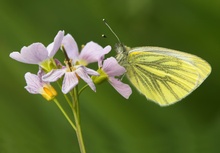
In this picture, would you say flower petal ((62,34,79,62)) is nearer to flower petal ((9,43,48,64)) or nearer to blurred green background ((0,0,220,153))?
flower petal ((9,43,48,64))

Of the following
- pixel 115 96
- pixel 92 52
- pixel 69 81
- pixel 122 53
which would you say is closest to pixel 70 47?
pixel 92 52

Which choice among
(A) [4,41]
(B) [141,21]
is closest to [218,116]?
(B) [141,21]

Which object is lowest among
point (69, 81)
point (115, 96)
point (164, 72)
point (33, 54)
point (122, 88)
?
point (115, 96)

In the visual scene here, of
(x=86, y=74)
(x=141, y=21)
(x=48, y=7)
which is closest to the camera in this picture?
(x=86, y=74)

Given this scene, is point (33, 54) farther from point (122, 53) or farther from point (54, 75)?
point (122, 53)

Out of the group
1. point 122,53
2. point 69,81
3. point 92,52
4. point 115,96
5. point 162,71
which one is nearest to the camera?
point 69,81

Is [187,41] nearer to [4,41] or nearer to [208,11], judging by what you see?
[208,11]

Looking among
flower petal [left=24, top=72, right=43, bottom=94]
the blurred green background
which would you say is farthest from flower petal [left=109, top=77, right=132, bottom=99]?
the blurred green background

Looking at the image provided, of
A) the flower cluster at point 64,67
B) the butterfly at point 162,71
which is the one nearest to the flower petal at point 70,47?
the flower cluster at point 64,67
